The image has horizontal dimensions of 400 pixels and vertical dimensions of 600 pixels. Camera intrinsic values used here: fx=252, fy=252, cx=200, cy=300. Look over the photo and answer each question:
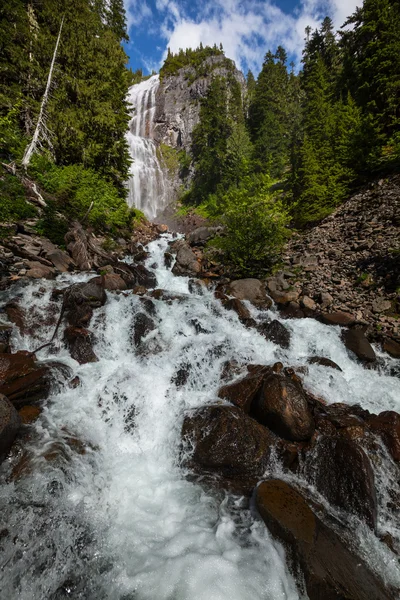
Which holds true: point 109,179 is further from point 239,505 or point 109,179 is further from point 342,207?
point 239,505

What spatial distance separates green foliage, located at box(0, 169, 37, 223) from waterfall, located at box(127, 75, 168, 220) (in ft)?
57.7

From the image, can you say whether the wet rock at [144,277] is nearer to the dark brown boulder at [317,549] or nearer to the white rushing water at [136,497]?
the white rushing water at [136,497]

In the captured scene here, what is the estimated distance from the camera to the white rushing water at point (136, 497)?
2.87m

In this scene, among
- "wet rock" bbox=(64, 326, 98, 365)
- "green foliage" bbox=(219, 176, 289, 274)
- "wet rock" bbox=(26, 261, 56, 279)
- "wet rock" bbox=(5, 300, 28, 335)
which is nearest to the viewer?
"wet rock" bbox=(64, 326, 98, 365)

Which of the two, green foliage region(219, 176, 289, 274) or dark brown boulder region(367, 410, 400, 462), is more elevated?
green foliage region(219, 176, 289, 274)

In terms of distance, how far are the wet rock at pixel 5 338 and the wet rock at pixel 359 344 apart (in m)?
9.08

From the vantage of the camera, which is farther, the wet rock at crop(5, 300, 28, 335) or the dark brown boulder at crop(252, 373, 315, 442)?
the wet rock at crop(5, 300, 28, 335)

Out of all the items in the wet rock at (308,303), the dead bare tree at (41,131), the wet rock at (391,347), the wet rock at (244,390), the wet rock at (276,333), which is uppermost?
the dead bare tree at (41,131)

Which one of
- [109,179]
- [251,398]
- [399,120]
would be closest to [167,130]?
[109,179]

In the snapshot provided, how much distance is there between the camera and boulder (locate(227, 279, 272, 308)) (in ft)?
33.5

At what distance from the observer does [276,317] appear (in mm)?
9586

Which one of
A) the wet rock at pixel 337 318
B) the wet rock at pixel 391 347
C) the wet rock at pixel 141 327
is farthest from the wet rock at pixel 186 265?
the wet rock at pixel 391 347

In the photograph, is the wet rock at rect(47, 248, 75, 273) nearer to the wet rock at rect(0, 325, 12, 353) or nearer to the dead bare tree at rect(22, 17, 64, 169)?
the wet rock at rect(0, 325, 12, 353)

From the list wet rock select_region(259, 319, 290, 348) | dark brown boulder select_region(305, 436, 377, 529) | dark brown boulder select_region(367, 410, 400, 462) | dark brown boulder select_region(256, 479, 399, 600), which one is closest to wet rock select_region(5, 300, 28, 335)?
dark brown boulder select_region(256, 479, 399, 600)
